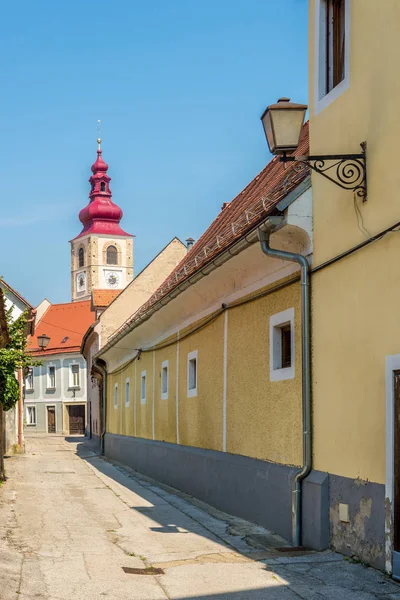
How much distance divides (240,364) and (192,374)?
3.43 meters

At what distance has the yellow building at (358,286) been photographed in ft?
21.6

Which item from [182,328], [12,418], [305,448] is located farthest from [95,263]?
[305,448]

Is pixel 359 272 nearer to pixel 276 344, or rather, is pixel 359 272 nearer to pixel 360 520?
pixel 360 520

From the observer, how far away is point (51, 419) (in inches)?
2514

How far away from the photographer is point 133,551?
8.09 m

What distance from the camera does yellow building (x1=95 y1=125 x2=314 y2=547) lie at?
8.65 meters

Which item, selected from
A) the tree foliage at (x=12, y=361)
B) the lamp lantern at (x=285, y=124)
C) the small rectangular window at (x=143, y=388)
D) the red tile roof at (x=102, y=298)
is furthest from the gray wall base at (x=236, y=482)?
the red tile roof at (x=102, y=298)

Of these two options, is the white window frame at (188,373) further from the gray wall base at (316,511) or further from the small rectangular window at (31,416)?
the small rectangular window at (31,416)

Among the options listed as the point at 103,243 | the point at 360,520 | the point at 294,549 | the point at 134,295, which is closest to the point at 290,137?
the point at 360,520

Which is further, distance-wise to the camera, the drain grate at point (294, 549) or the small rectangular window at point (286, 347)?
the small rectangular window at point (286, 347)

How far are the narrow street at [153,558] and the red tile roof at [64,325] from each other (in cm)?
5208

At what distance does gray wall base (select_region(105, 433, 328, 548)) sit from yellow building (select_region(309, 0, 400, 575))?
668 mm

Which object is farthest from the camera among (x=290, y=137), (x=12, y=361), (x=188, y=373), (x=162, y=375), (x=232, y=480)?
(x=12, y=361)

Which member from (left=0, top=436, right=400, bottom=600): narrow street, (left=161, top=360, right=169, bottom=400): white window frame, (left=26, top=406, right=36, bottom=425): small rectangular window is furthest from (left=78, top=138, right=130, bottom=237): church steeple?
(left=0, top=436, right=400, bottom=600): narrow street
